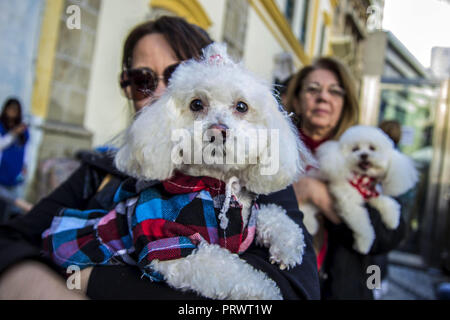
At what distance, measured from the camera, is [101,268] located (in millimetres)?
896

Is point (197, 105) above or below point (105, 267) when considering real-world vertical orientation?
above

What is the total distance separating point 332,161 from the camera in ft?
5.70

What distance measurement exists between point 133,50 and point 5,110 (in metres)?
2.52

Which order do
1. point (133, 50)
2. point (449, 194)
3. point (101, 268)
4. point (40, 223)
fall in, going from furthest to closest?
point (449, 194), point (133, 50), point (40, 223), point (101, 268)

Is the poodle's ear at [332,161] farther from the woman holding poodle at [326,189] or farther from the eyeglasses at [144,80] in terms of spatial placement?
the eyeglasses at [144,80]

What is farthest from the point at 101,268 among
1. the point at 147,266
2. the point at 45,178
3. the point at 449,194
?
the point at 449,194

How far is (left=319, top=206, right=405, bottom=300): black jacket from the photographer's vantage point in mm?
1470

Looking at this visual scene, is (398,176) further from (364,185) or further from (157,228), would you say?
(157,228)

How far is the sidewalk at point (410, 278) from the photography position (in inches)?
147

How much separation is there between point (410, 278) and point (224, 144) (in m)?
4.80

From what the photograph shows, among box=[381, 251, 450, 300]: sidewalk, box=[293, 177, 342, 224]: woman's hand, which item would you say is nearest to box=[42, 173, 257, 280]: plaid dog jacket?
box=[293, 177, 342, 224]: woman's hand

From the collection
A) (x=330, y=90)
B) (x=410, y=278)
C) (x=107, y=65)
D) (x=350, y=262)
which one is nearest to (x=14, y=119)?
(x=107, y=65)

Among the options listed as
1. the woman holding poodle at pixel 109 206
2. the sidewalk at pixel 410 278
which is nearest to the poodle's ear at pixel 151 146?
the woman holding poodle at pixel 109 206
